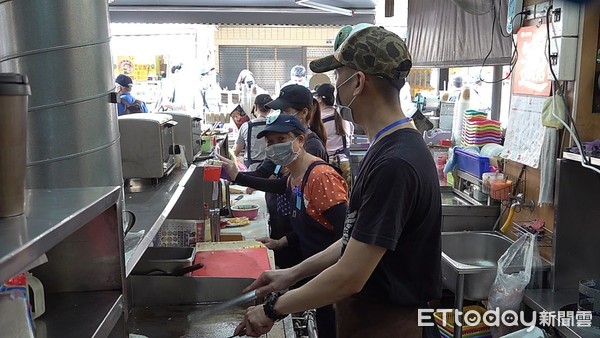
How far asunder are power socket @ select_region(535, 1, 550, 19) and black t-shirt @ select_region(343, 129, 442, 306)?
181 cm

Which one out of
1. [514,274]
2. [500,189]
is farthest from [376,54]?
[500,189]

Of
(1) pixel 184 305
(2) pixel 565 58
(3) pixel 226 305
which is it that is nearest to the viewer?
(3) pixel 226 305

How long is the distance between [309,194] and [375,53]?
0.95m

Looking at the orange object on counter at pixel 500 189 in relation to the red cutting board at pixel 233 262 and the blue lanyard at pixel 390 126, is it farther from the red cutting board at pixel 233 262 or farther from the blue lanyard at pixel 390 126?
the blue lanyard at pixel 390 126

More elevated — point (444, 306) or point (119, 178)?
point (119, 178)

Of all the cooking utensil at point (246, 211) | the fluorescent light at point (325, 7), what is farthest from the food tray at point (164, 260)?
the fluorescent light at point (325, 7)

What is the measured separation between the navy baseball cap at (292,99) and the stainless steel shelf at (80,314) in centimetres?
224

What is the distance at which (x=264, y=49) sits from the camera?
43.3 ft

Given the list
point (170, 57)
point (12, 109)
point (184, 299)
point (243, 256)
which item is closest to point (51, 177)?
point (12, 109)

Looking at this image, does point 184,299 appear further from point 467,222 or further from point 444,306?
point 467,222

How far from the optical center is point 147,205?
6.14 feet

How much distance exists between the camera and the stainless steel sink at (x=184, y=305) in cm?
196

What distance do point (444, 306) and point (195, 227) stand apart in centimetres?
171

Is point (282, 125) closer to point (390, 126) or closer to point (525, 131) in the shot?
point (390, 126)
